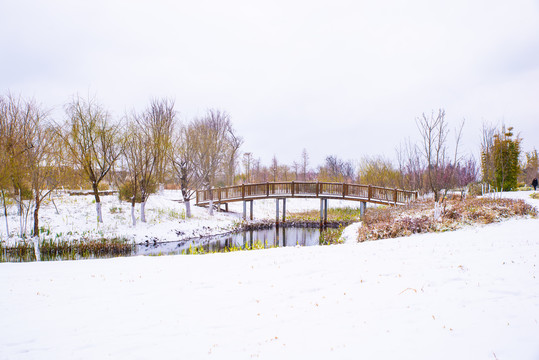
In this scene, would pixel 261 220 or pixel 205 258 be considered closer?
pixel 205 258

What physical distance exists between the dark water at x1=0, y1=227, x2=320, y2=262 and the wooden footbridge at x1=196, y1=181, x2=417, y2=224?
2415 mm

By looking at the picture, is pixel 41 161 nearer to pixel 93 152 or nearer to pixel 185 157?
pixel 93 152

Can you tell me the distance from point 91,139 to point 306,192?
43.4 feet

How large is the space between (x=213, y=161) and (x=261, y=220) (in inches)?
213

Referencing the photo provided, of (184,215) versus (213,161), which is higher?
(213,161)

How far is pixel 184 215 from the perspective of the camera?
18.0 meters

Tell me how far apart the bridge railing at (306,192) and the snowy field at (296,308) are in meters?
11.9

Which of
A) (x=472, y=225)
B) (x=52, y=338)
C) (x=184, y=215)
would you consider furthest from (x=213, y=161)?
(x=52, y=338)

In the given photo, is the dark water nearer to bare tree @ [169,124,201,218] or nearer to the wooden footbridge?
the wooden footbridge

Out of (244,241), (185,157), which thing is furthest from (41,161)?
(244,241)

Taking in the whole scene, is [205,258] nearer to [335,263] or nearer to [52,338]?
[335,263]

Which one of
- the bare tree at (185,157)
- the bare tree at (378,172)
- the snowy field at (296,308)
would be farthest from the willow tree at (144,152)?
the bare tree at (378,172)

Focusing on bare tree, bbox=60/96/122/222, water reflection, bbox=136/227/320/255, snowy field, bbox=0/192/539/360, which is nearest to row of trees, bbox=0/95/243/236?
bare tree, bbox=60/96/122/222

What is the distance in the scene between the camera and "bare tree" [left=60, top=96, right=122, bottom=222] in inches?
570
